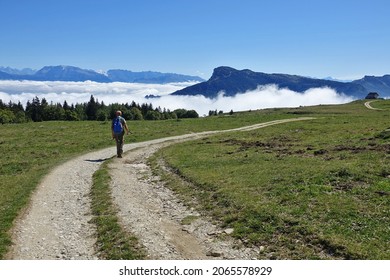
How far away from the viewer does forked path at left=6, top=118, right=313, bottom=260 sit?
11.9 meters

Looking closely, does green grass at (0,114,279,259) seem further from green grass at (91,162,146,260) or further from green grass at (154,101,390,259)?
green grass at (154,101,390,259)

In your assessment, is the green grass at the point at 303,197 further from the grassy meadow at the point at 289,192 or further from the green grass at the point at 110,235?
the green grass at the point at 110,235

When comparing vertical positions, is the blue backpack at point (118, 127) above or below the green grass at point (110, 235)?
above

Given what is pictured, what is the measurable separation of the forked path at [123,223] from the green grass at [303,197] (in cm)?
118

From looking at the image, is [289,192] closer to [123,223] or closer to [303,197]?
[303,197]

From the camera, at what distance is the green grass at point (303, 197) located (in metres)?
11.6

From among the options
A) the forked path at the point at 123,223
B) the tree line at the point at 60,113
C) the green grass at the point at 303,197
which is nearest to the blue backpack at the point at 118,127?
the green grass at the point at 303,197

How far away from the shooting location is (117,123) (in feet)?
107

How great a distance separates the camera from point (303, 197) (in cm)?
1596

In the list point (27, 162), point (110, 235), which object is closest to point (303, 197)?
point (110, 235)

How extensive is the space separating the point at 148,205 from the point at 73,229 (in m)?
4.10

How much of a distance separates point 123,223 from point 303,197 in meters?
7.90

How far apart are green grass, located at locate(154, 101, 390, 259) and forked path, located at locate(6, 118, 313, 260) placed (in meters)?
1.18

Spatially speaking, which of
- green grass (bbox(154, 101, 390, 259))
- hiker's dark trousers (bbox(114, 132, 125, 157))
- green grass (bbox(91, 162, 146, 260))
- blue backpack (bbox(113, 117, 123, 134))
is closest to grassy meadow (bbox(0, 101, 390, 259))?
green grass (bbox(154, 101, 390, 259))
